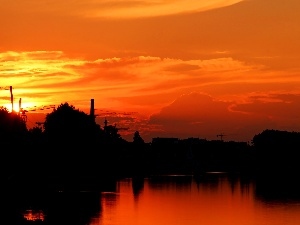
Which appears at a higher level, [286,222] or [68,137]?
[68,137]

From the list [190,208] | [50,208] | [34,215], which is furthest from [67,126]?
[34,215]

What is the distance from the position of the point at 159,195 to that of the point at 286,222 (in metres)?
45.4

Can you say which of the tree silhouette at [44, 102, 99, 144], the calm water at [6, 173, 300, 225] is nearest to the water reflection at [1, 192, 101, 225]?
the calm water at [6, 173, 300, 225]

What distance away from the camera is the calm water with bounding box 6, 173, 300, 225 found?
8994 cm

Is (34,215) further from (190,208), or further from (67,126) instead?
(67,126)

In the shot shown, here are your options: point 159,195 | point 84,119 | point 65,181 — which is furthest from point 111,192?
point 84,119

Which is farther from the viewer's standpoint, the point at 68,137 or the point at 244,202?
the point at 68,137

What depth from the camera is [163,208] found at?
4395 inches

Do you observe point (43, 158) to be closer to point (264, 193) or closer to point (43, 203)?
point (264, 193)

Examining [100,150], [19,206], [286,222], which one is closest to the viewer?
[19,206]

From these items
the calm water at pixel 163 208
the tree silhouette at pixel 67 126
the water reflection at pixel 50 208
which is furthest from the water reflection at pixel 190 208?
the tree silhouette at pixel 67 126

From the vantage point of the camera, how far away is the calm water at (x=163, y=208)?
295 feet

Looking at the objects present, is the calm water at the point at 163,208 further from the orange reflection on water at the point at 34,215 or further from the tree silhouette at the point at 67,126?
the tree silhouette at the point at 67,126

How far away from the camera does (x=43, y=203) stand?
9831 cm
